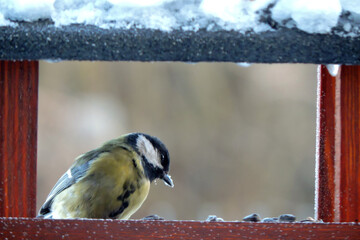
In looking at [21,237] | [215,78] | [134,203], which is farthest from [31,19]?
[215,78]

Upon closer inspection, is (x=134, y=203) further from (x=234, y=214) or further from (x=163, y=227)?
(x=234, y=214)

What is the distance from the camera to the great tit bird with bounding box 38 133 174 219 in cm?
192

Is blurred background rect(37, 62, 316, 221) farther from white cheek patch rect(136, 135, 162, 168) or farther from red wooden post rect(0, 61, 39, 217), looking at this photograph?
red wooden post rect(0, 61, 39, 217)

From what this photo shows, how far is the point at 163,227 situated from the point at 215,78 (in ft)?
13.8

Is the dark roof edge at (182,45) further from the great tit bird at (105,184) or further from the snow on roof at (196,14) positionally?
the great tit bird at (105,184)

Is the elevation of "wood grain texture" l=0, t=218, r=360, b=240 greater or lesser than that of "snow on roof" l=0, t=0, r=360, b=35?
lesser

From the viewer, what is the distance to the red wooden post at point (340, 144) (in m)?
1.53

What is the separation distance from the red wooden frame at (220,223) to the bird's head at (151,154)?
60 centimetres

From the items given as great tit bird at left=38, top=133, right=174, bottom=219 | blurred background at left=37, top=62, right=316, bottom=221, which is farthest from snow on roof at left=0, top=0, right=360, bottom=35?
blurred background at left=37, top=62, right=316, bottom=221

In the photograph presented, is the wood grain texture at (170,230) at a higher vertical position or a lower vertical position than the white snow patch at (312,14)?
lower

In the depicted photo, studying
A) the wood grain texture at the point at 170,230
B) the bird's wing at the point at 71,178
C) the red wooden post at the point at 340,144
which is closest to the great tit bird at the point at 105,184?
the bird's wing at the point at 71,178

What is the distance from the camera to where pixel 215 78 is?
18.3 feet

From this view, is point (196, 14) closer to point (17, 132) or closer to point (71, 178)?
point (17, 132)

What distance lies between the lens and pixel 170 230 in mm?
1422
